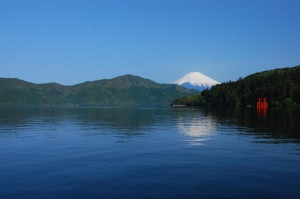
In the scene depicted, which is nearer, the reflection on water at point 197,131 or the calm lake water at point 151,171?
the calm lake water at point 151,171

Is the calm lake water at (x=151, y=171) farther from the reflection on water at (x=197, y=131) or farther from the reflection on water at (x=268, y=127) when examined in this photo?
the reflection on water at (x=268, y=127)

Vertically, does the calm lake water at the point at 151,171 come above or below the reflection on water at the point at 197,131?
below

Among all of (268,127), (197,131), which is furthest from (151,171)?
(268,127)

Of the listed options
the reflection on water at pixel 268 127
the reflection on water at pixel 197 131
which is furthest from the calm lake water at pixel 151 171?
the reflection on water at pixel 268 127

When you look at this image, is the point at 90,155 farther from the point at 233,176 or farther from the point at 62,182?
the point at 233,176

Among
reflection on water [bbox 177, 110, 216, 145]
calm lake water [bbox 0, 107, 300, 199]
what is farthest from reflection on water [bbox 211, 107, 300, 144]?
calm lake water [bbox 0, 107, 300, 199]

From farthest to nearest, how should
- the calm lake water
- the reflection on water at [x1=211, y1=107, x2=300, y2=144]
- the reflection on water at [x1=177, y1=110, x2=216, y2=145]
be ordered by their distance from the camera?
the reflection on water at [x1=211, y1=107, x2=300, y2=144] < the reflection on water at [x1=177, y1=110, x2=216, y2=145] < the calm lake water

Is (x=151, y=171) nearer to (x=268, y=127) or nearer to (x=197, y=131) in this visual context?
(x=197, y=131)

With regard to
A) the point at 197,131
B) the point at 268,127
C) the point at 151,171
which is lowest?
the point at 151,171

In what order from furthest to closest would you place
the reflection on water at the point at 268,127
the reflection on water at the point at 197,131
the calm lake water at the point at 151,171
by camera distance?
the reflection on water at the point at 268,127 < the reflection on water at the point at 197,131 < the calm lake water at the point at 151,171

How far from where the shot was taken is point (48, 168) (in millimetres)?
25625

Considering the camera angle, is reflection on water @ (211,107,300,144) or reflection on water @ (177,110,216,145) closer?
reflection on water @ (177,110,216,145)

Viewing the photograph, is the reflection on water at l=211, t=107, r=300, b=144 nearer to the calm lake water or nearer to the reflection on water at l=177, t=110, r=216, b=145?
the reflection on water at l=177, t=110, r=216, b=145

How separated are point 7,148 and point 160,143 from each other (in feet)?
66.2
